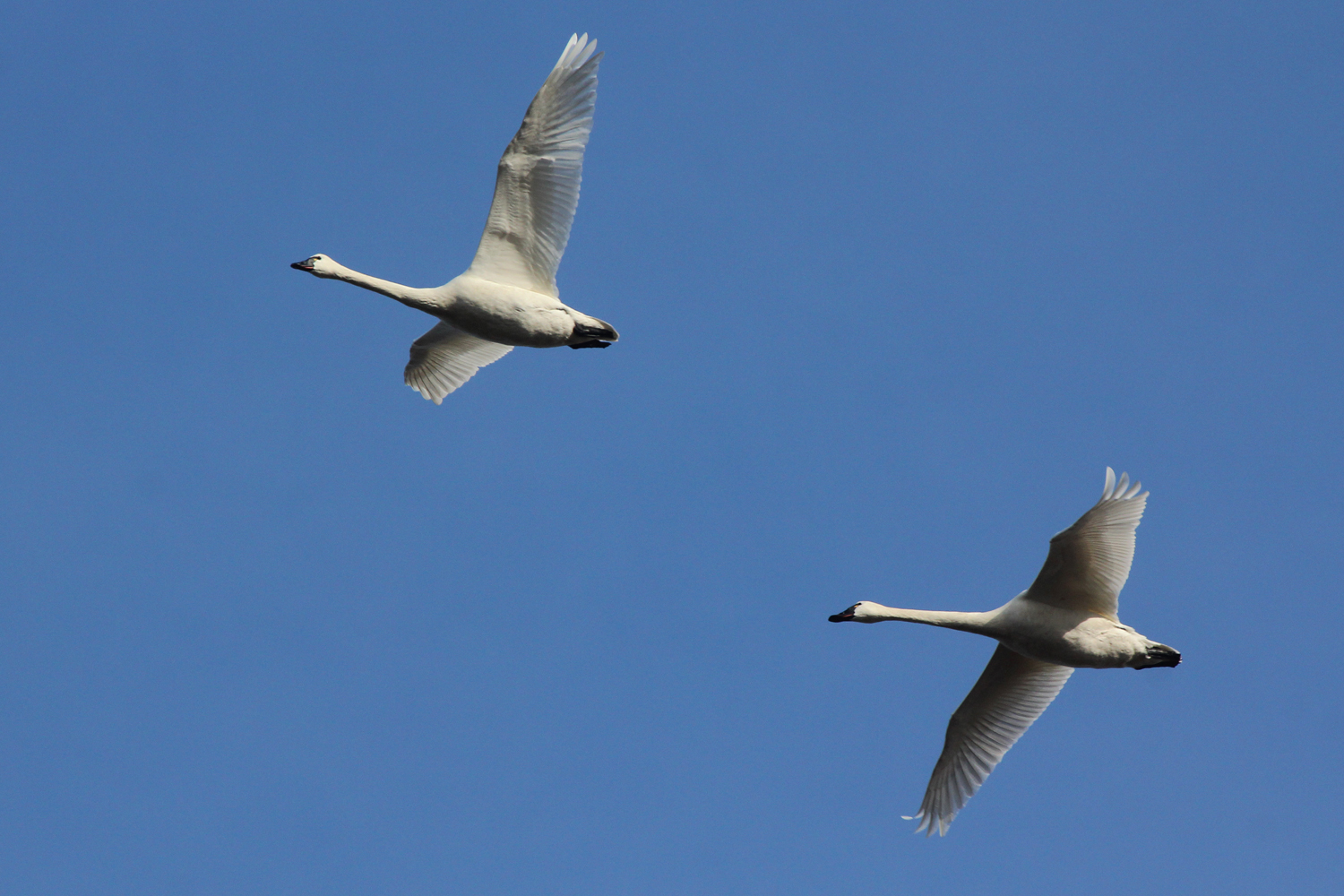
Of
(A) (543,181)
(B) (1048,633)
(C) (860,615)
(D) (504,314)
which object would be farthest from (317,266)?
(B) (1048,633)

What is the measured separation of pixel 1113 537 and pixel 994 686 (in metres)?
3.89

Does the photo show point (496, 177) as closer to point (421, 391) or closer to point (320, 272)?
point (320, 272)

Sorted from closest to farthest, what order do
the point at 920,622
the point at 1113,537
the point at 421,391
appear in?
the point at 1113,537 < the point at 920,622 < the point at 421,391

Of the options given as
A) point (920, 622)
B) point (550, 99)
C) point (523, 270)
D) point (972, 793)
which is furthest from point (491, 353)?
point (972, 793)

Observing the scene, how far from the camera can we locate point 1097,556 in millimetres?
22156

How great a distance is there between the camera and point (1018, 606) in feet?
74.4

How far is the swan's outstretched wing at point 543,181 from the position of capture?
23906 mm

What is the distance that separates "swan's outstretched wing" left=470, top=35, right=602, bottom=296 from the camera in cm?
2391

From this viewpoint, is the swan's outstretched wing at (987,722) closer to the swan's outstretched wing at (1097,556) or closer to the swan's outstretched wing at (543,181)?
the swan's outstretched wing at (1097,556)

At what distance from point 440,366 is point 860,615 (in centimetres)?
960

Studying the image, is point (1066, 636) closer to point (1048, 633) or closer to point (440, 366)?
point (1048, 633)

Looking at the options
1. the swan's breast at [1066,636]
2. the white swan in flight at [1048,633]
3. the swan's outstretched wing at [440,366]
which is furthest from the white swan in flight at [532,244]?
the swan's breast at [1066,636]

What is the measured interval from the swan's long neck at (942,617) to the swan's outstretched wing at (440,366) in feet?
30.4

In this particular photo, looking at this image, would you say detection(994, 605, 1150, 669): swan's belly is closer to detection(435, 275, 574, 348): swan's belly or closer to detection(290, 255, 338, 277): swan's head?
detection(435, 275, 574, 348): swan's belly
